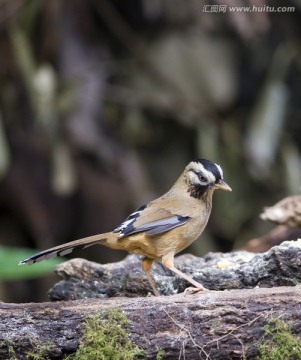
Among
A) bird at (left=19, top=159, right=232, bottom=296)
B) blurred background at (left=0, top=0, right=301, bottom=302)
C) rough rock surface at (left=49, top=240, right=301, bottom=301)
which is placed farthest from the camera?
blurred background at (left=0, top=0, right=301, bottom=302)

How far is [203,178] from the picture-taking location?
4.78m

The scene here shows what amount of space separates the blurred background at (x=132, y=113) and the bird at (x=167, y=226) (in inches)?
141

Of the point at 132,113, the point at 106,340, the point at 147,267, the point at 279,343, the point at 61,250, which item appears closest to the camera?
the point at 279,343

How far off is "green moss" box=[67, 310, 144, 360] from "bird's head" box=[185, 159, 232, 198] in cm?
135

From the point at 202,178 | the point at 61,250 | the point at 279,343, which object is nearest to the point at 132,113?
the point at 202,178

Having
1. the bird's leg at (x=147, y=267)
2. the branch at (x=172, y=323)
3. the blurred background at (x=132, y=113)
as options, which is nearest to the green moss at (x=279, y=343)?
the branch at (x=172, y=323)

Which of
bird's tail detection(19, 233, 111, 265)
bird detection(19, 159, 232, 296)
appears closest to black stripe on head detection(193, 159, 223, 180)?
bird detection(19, 159, 232, 296)

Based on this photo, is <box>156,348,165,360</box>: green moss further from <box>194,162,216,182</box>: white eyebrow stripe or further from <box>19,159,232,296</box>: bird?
<box>194,162,216,182</box>: white eyebrow stripe

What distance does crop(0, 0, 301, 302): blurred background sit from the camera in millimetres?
8469

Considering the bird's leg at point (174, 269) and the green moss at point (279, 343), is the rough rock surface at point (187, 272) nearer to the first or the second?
the bird's leg at point (174, 269)

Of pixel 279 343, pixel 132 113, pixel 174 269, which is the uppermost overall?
pixel 132 113

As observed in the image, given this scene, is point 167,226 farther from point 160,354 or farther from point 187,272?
point 160,354

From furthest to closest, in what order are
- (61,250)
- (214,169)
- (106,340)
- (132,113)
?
(132,113) → (214,169) → (61,250) → (106,340)

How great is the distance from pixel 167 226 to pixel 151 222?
92mm
